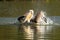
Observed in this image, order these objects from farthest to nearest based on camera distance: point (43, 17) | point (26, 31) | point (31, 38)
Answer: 1. point (43, 17)
2. point (26, 31)
3. point (31, 38)

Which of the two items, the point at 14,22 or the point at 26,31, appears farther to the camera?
the point at 14,22

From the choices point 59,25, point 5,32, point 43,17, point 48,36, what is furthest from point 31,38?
point 43,17

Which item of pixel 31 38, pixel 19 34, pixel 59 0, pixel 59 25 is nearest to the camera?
pixel 31 38

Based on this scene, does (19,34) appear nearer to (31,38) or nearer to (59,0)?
(31,38)

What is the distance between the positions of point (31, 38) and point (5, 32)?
1.06 metres

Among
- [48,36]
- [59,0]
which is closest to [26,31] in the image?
[48,36]

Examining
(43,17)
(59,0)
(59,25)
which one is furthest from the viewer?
(59,0)

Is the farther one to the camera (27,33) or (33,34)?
(27,33)

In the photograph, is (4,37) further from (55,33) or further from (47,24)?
(47,24)

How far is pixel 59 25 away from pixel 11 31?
151 cm

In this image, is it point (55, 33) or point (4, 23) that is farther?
point (4, 23)

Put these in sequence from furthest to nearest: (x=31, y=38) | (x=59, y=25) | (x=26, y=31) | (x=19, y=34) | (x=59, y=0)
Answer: (x=59, y=0)
(x=59, y=25)
(x=26, y=31)
(x=19, y=34)
(x=31, y=38)

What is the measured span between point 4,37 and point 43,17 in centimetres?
275

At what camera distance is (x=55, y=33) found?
23.8 feet
